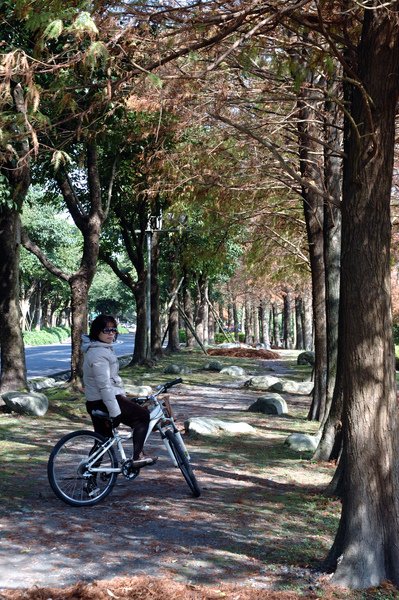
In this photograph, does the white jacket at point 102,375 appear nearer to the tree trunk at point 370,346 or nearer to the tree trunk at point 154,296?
the tree trunk at point 370,346

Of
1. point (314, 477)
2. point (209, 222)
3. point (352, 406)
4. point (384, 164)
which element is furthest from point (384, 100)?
point (209, 222)

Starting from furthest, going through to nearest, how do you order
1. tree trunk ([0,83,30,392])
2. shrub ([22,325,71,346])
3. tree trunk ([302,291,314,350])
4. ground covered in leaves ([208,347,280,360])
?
1. shrub ([22,325,71,346])
2. tree trunk ([302,291,314,350])
3. ground covered in leaves ([208,347,280,360])
4. tree trunk ([0,83,30,392])

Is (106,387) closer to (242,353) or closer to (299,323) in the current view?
(242,353)

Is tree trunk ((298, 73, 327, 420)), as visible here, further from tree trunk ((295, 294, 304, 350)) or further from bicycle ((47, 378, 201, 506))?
tree trunk ((295, 294, 304, 350))

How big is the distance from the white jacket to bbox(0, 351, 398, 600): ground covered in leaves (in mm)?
1019

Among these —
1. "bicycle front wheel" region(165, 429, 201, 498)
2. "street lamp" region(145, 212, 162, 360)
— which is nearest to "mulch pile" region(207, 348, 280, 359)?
"street lamp" region(145, 212, 162, 360)

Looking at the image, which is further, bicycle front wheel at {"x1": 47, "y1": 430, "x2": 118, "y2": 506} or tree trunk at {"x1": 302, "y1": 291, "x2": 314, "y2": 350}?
tree trunk at {"x1": 302, "y1": 291, "x2": 314, "y2": 350}

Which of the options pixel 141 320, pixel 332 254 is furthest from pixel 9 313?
pixel 141 320

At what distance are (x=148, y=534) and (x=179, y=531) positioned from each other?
11.6 inches

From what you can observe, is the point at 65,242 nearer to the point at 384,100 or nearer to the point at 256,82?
the point at 256,82

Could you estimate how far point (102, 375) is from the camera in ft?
23.5

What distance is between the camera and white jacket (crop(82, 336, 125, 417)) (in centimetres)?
712

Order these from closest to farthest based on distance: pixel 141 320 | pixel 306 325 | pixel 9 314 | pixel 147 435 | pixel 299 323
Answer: pixel 147 435, pixel 9 314, pixel 141 320, pixel 306 325, pixel 299 323

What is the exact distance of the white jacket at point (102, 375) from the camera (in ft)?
23.4
